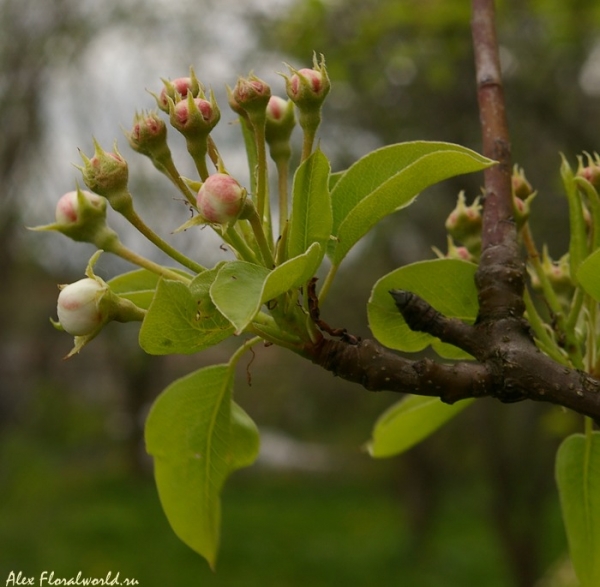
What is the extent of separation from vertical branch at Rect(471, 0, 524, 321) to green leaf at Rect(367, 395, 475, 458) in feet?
1.09

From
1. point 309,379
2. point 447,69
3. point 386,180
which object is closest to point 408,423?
point 386,180

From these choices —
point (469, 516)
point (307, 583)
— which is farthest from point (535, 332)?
point (469, 516)

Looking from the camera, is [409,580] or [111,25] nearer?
[409,580]

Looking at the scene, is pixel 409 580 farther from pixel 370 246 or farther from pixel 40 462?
pixel 40 462

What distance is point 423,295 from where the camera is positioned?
1.07 m

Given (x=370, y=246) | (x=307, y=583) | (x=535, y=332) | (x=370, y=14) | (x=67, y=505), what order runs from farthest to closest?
(x=67, y=505), (x=307, y=583), (x=370, y=246), (x=370, y=14), (x=535, y=332)

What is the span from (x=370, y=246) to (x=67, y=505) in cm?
524

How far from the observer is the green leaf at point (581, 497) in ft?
3.76

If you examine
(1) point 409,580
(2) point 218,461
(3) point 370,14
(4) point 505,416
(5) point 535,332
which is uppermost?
(3) point 370,14

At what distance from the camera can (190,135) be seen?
0.91 m

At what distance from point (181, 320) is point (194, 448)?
1.14 ft

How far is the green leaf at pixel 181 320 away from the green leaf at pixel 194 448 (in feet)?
0.80

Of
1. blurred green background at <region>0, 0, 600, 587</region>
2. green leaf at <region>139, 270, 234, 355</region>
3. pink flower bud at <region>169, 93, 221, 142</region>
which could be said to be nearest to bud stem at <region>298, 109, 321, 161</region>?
pink flower bud at <region>169, 93, 221, 142</region>

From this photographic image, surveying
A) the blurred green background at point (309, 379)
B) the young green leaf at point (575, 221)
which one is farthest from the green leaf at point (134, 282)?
the blurred green background at point (309, 379)
